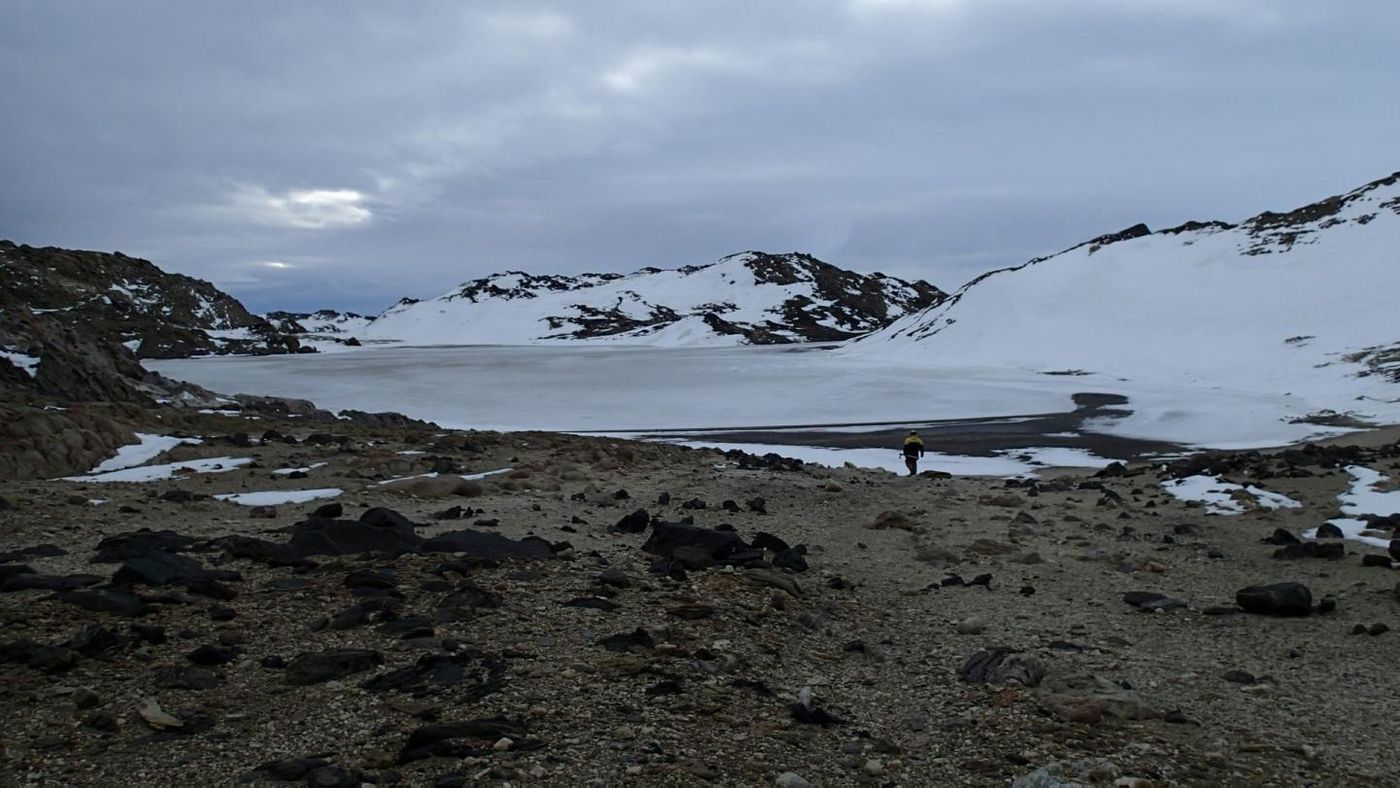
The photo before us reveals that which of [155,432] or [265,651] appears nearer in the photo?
[265,651]

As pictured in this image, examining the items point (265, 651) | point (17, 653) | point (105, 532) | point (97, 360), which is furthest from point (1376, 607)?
point (97, 360)

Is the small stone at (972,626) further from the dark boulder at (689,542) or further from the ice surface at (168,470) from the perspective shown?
the ice surface at (168,470)

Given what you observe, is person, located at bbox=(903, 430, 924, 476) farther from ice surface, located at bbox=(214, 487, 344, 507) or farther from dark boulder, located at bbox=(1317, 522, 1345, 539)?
ice surface, located at bbox=(214, 487, 344, 507)

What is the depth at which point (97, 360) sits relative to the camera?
91.2 feet

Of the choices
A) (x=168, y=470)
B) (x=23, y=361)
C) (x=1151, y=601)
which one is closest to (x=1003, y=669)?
(x=1151, y=601)

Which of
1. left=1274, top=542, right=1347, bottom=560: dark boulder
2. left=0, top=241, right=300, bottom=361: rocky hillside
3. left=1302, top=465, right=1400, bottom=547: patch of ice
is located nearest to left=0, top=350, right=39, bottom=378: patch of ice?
left=1274, top=542, right=1347, bottom=560: dark boulder

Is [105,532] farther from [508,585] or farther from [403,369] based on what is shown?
[403,369]

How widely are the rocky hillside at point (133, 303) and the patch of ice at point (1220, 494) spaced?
101 meters

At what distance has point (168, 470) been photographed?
1440 centimetres

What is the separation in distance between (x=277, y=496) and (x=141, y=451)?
4.37 metres

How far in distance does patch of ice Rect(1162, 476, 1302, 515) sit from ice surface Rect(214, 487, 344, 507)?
1393 centimetres

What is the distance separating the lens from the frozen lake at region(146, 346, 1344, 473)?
113 ft

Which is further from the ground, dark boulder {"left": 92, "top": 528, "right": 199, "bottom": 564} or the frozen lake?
dark boulder {"left": 92, "top": 528, "right": 199, "bottom": 564}

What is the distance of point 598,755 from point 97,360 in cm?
2926
